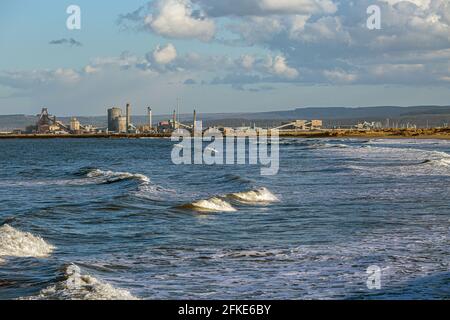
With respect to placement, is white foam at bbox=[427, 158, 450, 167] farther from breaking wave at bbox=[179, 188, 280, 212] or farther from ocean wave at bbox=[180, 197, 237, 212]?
ocean wave at bbox=[180, 197, 237, 212]

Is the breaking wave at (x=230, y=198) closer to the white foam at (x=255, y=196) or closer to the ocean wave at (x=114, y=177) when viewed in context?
the white foam at (x=255, y=196)

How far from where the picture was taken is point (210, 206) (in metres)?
26.5

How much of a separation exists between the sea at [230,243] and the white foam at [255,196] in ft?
0.26

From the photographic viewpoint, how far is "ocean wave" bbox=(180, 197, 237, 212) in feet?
85.7

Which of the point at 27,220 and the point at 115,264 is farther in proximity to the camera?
the point at 27,220

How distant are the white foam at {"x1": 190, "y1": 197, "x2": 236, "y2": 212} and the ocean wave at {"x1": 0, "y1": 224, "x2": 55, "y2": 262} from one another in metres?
7.90

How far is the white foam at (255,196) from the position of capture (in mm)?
29005

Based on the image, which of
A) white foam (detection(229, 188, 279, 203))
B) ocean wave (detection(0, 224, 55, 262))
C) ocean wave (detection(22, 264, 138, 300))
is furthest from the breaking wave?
ocean wave (detection(22, 264, 138, 300))

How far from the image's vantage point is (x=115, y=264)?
15438 mm

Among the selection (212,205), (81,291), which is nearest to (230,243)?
(81,291)
